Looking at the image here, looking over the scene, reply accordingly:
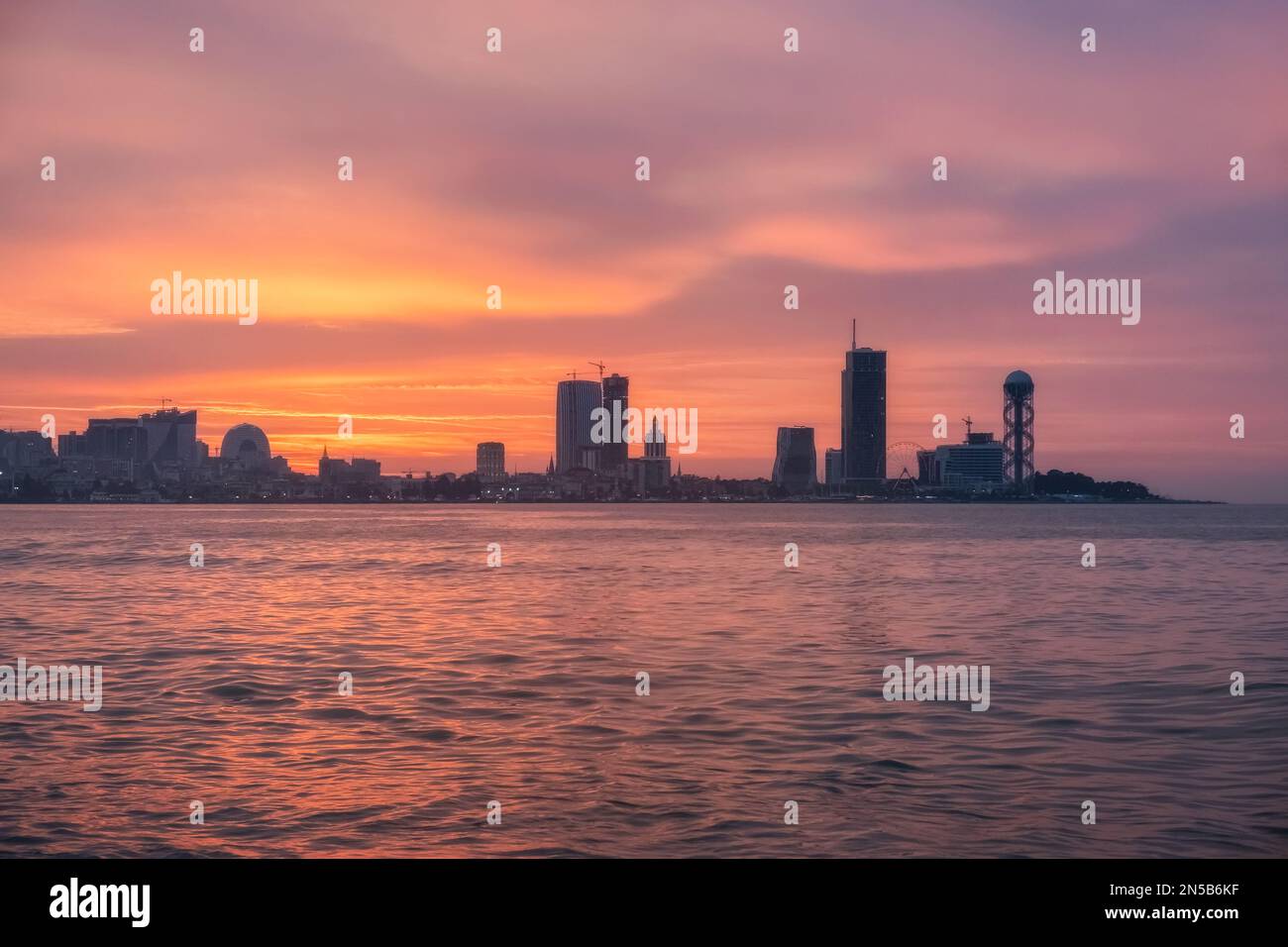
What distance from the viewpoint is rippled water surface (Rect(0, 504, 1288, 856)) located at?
1227 centimetres

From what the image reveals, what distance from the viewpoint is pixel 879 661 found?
2736cm

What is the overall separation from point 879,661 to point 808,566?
4709 cm

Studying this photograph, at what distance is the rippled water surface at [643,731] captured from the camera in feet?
40.3

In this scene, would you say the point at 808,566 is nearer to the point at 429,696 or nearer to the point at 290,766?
the point at 429,696

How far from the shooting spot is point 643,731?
18203 millimetres
